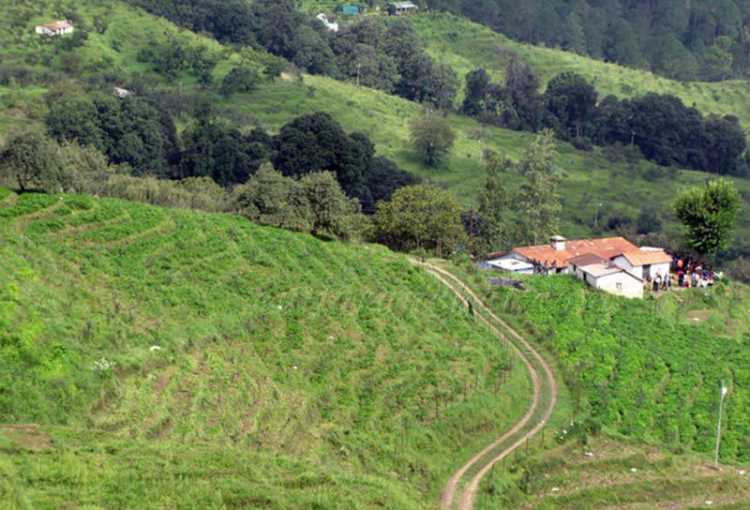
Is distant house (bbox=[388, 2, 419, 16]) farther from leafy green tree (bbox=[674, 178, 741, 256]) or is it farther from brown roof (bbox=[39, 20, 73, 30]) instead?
leafy green tree (bbox=[674, 178, 741, 256])

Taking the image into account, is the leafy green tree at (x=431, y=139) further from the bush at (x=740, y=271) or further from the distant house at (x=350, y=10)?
the distant house at (x=350, y=10)

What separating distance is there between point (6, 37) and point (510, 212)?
4836 cm

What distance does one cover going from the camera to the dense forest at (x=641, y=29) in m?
151

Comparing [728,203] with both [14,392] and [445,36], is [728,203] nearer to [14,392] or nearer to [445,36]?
[14,392]

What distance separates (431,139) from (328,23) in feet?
135

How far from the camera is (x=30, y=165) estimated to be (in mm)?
39625

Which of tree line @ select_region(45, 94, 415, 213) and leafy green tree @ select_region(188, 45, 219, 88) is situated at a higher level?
leafy green tree @ select_region(188, 45, 219, 88)

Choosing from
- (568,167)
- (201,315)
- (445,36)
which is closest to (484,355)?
(201,315)

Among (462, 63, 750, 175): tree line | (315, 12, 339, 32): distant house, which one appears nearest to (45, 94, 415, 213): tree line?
(462, 63, 750, 175): tree line

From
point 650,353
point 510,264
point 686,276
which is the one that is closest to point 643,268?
point 686,276

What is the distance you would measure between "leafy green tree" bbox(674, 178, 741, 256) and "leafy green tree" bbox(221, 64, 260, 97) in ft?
160

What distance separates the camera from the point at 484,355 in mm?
35875

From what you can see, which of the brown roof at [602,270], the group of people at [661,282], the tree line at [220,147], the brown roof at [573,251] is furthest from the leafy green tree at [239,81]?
the brown roof at [602,270]

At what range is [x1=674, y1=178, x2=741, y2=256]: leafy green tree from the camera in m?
55.2
